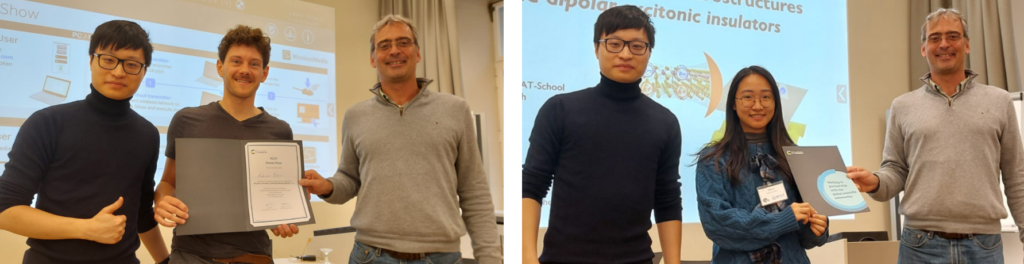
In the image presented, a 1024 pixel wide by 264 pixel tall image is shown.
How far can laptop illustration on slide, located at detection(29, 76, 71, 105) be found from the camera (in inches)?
77.6

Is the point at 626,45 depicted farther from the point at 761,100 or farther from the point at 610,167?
the point at 761,100

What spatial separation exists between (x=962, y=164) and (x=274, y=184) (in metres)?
2.39

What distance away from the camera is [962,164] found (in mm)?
2191

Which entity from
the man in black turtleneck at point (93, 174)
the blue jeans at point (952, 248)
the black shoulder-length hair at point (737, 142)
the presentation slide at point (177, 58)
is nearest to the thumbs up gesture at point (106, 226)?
the man in black turtleneck at point (93, 174)

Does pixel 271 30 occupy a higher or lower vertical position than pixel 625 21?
higher

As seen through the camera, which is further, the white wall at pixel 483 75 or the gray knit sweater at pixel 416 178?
the white wall at pixel 483 75

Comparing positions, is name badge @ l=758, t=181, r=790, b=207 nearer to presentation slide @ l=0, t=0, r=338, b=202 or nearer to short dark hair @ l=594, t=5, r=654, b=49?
short dark hair @ l=594, t=5, r=654, b=49

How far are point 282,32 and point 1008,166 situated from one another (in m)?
2.79

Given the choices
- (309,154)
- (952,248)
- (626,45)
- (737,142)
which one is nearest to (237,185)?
(309,154)

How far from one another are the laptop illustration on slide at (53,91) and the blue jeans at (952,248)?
3057 mm

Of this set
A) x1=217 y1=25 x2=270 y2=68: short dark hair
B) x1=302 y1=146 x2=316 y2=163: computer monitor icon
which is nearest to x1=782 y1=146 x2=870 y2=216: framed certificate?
x1=302 y1=146 x2=316 y2=163: computer monitor icon

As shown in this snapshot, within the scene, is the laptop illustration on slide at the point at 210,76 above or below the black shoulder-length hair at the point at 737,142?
above

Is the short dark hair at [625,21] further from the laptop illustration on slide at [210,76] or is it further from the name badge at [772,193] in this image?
the laptop illustration on slide at [210,76]

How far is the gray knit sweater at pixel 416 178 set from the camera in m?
1.68
